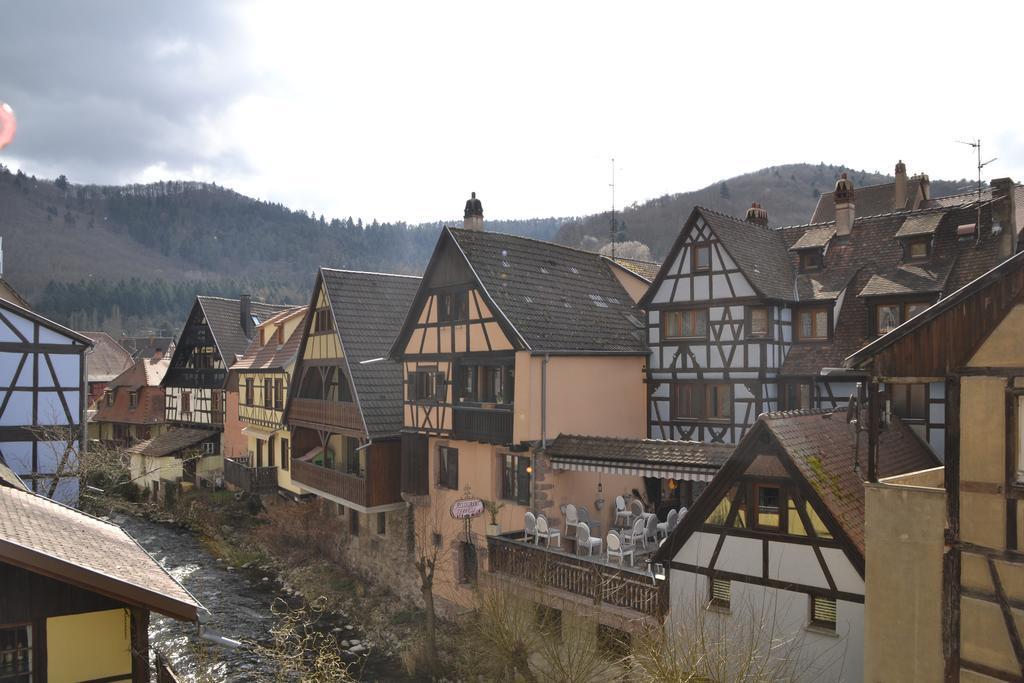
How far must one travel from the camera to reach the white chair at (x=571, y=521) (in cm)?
1935

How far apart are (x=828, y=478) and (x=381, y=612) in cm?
1680

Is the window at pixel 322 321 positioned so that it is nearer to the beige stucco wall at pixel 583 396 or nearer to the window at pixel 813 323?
the beige stucco wall at pixel 583 396

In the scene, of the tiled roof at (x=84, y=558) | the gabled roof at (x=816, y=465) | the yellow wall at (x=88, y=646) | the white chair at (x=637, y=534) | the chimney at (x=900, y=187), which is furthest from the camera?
the chimney at (x=900, y=187)

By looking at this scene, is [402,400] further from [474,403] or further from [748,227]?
[748,227]

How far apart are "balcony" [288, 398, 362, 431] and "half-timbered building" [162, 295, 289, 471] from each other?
45.3 feet

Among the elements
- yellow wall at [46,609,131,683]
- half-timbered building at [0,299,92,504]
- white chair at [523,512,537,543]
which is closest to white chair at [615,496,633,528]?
white chair at [523,512,537,543]

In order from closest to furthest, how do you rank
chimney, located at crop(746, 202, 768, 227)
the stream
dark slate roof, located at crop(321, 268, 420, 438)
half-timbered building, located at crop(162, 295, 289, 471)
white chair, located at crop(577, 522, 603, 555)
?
white chair, located at crop(577, 522, 603, 555) → the stream → dark slate roof, located at crop(321, 268, 420, 438) → chimney, located at crop(746, 202, 768, 227) → half-timbered building, located at crop(162, 295, 289, 471)

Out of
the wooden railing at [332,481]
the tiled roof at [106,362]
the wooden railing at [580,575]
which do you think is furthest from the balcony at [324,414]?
the tiled roof at [106,362]

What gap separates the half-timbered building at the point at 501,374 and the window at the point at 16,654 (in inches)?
495

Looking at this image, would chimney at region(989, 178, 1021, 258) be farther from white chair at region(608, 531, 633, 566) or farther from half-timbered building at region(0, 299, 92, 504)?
half-timbered building at region(0, 299, 92, 504)

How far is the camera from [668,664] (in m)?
10.5

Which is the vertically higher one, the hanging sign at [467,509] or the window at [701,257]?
the window at [701,257]

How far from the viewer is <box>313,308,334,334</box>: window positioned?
90.7 feet

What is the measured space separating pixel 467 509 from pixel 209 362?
29.6 m
